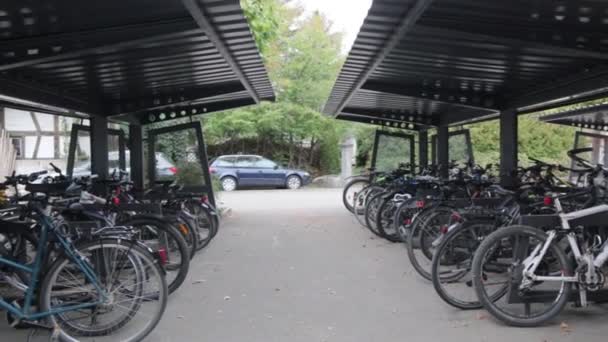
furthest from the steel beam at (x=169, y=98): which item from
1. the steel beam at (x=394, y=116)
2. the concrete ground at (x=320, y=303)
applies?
the steel beam at (x=394, y=116)

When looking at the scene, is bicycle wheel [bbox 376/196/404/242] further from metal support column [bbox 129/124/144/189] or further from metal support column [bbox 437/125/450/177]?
metal support column [bbox 129/124/144/189]

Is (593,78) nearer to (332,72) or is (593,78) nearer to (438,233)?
(438,233)

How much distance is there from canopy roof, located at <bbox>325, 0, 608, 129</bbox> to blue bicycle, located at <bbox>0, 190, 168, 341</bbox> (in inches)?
105

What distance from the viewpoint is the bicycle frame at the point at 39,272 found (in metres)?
3.54

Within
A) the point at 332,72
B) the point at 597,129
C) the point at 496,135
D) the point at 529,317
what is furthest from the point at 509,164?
the point at 332,72

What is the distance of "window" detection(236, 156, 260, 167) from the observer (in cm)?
2064

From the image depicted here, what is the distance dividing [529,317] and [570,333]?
284mm

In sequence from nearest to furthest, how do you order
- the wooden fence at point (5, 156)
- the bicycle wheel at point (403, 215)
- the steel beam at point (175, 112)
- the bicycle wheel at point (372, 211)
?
the bicycle wheel at point (403, 215) → the bicycle wheel at point (372, 211) → the steel beam at point (175, 112) → the wooden fence at point (5, 156)

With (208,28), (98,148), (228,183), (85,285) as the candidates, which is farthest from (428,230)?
(228,183)

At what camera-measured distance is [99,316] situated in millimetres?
3930

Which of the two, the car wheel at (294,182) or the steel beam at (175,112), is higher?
the steel beam at (175,112)

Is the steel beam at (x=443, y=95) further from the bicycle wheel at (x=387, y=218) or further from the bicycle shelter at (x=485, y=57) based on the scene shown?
the bicycle wheel at (x=387, y=218)

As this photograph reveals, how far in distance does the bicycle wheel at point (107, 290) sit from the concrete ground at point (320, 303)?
320 millimetres

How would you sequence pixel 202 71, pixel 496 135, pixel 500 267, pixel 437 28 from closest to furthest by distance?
pixel 500 267 → pixel 437 28 → pixel 202 71 → pixel 496 135
